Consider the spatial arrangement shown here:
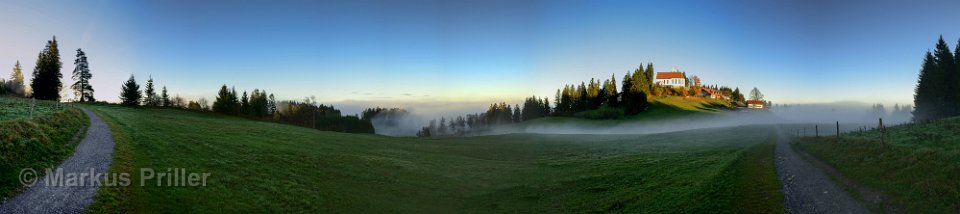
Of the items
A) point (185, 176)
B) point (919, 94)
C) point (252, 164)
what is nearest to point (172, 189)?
point (185, 176)

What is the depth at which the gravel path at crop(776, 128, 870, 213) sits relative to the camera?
18666mm

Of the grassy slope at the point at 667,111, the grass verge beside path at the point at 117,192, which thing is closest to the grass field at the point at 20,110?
the grass verge beside path at the point at 117,192

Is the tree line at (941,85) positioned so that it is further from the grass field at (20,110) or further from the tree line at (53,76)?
the tree line at (53,76)

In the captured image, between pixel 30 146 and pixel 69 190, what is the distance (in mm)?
8639

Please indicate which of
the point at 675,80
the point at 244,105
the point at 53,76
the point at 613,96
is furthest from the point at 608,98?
the point at 53,76

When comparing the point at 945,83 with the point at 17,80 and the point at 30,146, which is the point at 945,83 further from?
the point at 17,80

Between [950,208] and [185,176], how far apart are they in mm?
36816

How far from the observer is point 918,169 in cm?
2233

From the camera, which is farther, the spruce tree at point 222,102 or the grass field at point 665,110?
the grass field at point 665,110

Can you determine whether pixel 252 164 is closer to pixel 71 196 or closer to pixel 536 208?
pixel 71 196

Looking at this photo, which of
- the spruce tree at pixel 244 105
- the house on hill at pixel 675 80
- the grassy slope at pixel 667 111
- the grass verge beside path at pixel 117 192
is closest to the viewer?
the grass verge beside path at pixel 117 192

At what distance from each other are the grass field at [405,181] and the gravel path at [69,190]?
77cm

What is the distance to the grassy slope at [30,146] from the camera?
2029cm

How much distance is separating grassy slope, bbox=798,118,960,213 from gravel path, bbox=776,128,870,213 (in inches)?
61.5
